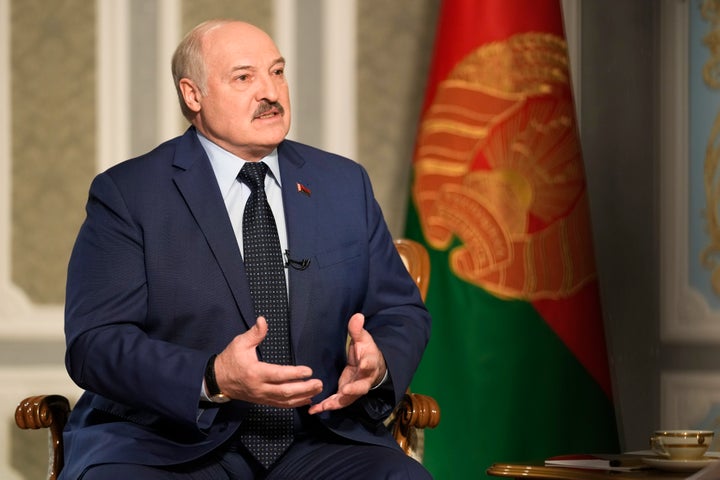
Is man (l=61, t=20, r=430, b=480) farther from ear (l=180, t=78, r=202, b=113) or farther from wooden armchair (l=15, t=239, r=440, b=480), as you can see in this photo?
wooden armchair (l=15, t=239, r=440, b=480)

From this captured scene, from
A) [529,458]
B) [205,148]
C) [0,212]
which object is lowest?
[529,458]

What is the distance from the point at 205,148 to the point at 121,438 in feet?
2.36

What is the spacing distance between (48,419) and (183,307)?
0.55 meters

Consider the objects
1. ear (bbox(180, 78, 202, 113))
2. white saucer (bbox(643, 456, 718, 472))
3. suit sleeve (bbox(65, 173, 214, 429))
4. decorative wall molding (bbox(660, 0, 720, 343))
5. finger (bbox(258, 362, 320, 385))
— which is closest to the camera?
finger (bbox(258, 362, 320, 385))

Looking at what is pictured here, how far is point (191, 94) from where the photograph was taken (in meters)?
2.80

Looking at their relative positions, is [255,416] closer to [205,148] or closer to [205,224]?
[205,224]

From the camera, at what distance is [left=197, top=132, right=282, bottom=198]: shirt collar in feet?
8.95

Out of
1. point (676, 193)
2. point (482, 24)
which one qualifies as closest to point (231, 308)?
point (482, 24)

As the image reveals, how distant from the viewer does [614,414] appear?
12.7 feet

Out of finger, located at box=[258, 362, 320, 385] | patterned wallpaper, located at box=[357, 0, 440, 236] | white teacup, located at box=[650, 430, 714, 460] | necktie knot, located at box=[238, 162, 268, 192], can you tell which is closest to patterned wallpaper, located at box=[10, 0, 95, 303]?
patterned wallpaper, located at box=[357, 0, 440, 236]

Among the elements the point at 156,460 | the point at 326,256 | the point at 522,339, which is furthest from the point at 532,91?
the point at 156,460

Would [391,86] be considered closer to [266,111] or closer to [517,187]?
[517,187]

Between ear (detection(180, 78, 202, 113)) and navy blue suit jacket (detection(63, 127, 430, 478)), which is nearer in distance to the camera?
navy blue suit jacket (detection(63, 127, 430, 478))

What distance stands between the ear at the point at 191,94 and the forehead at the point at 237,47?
0.08 metres
